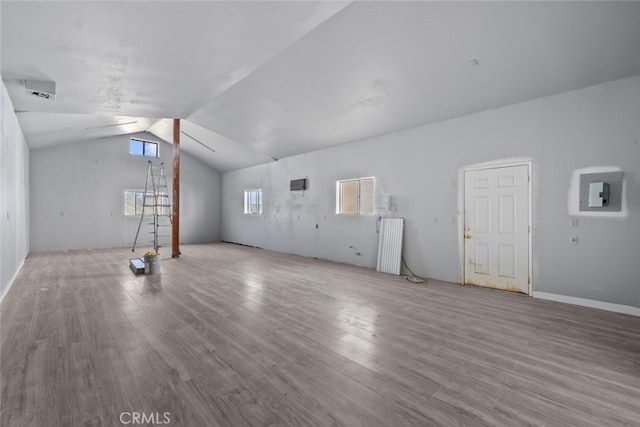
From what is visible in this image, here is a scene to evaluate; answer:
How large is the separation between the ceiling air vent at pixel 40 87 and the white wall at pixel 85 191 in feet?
20.8

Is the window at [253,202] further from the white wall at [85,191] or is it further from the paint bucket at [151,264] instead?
the paint bucket at [151,264]

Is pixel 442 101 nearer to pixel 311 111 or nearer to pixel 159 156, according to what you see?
pixel 311 111

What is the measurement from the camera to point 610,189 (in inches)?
143

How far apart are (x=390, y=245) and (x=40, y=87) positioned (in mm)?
6160

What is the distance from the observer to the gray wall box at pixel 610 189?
Answer: 11.8ft

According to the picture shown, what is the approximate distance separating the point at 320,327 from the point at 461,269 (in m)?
3.16

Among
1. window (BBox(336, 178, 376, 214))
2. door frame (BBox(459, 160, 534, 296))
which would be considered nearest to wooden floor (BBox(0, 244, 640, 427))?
door frame (BBox(459, 160, 534, 296))

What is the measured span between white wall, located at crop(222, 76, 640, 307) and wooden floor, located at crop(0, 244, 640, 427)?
686 mm

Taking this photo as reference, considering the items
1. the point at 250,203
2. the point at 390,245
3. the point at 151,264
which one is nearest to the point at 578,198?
the point at 390,245

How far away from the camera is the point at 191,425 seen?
163cm

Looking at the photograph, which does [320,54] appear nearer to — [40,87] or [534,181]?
[534,181]

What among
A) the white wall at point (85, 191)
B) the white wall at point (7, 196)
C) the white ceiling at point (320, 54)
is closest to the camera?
the white ceiling at point (320, 54)

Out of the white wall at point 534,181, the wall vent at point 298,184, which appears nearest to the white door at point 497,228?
the white wall at point 534,181

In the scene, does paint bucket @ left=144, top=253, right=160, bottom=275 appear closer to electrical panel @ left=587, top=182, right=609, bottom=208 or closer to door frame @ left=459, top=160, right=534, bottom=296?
door frame @ left=459, top=160, right=534, bottom=296
